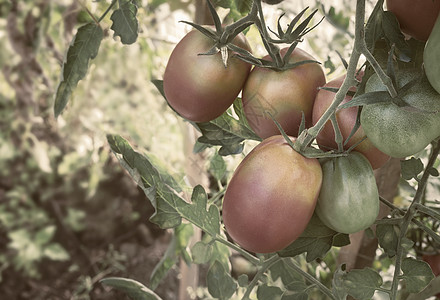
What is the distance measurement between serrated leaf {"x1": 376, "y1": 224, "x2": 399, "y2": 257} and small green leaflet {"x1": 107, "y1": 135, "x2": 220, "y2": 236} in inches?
4.4

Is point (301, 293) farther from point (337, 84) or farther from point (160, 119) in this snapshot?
point (160, 119)

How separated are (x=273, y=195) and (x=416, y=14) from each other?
111 millimetres

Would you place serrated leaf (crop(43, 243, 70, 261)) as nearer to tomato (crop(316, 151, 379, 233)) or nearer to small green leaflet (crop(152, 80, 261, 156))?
small green leaflet (crop(152, 80, 261, 156))

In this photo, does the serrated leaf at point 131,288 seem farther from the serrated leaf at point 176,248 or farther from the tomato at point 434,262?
the tomato at point 434,262

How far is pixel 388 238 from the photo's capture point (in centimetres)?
38

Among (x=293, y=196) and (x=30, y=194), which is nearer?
(x=293, y=196)

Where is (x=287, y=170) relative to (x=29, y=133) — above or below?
above

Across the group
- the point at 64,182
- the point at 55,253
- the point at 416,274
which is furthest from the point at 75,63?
the point at 64,182

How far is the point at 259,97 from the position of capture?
336 millimetres

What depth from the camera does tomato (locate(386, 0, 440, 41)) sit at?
267mm

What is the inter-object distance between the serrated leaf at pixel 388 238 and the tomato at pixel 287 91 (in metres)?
0.10

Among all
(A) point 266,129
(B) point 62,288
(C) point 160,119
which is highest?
(A) point 266,129

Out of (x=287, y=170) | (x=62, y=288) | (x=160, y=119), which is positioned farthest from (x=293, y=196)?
(x=62, y=288)

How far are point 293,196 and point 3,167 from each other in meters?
1.72
